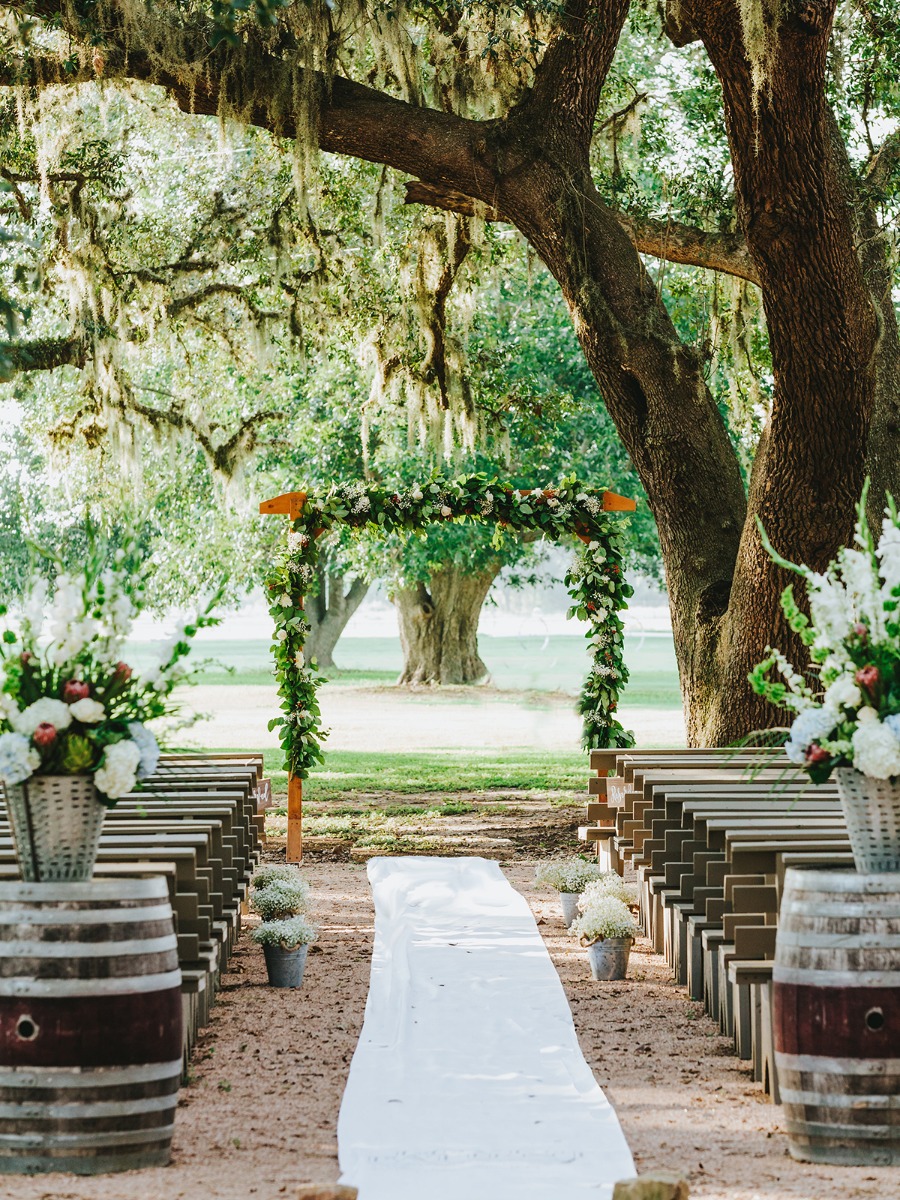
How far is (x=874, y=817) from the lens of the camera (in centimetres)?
376

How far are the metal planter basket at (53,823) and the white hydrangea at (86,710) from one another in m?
0.17

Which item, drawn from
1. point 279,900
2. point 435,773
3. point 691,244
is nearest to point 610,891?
point 279,900

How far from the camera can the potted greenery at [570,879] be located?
7449mm

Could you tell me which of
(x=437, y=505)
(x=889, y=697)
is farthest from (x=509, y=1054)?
(x=437, y=505)

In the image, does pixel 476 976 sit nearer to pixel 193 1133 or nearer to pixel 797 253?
pixel 193 1133

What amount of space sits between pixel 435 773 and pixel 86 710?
502 inches

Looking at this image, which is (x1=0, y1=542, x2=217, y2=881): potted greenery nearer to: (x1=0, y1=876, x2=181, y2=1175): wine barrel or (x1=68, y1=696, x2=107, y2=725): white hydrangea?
(x1=68, y1=696, x2=107, y2=725): white hydrangea

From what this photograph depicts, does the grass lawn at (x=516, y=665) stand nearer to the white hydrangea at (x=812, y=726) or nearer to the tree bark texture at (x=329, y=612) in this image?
the tree bark texture at (x=329, y=612)

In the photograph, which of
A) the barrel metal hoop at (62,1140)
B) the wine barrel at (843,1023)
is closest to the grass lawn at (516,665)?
the barrel metal hoop at (62,1140)

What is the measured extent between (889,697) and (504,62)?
22.8ft

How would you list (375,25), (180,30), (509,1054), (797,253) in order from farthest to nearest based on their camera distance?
A: (375,25) → (180,30) → (797,253) → (509,1054)

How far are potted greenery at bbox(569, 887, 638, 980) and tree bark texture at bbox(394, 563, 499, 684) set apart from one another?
1971 cm

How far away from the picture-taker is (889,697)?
3.72 m

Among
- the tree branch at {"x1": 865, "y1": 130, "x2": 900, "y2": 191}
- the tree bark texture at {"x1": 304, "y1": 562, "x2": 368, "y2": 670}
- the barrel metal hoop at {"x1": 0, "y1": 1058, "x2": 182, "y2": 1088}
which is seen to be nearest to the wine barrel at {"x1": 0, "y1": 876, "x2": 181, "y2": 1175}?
the barrel metal hoop at {"x1": 0, "y1": 1058, "x2": 182, "y2": 1088}
